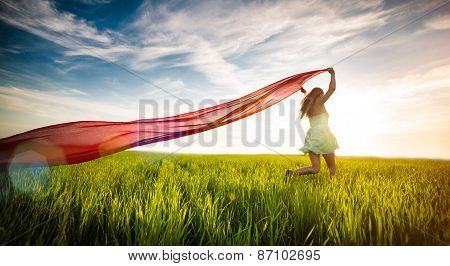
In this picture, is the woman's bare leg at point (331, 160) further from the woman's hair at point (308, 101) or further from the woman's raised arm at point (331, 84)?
the woman's raised arm at point (331, 84)

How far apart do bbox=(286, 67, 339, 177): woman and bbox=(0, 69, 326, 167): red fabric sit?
1.00ft

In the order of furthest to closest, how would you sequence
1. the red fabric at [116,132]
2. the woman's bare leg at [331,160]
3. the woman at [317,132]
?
the woman's bare leg at [331,160], the woman at [317,132], the red fabric at [116,132]

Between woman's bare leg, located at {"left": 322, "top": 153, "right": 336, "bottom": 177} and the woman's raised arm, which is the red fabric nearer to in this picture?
the woman's raised arm

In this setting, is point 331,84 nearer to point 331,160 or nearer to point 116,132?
point 331,160

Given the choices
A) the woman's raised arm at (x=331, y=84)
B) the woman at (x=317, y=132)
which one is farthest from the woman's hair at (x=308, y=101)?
the woman's raised arm at (x=331, y=84)

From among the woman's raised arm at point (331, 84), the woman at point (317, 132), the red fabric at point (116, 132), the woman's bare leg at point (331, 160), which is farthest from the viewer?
the woman's bare leg at point (331, 160)

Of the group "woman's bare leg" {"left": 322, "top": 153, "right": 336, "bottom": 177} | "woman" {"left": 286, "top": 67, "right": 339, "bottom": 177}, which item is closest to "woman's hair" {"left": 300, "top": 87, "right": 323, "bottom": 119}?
"woman" {"left": 286, "top": 67, "right": 339, "bottom": 177}

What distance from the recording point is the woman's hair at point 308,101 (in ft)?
13.0

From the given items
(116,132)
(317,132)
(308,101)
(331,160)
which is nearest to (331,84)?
(308,101)

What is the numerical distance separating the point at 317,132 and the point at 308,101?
1.52ft

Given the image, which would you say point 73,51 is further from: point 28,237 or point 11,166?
point 28,237

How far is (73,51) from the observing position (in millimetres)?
4438

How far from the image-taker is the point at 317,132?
3900 millimetres
